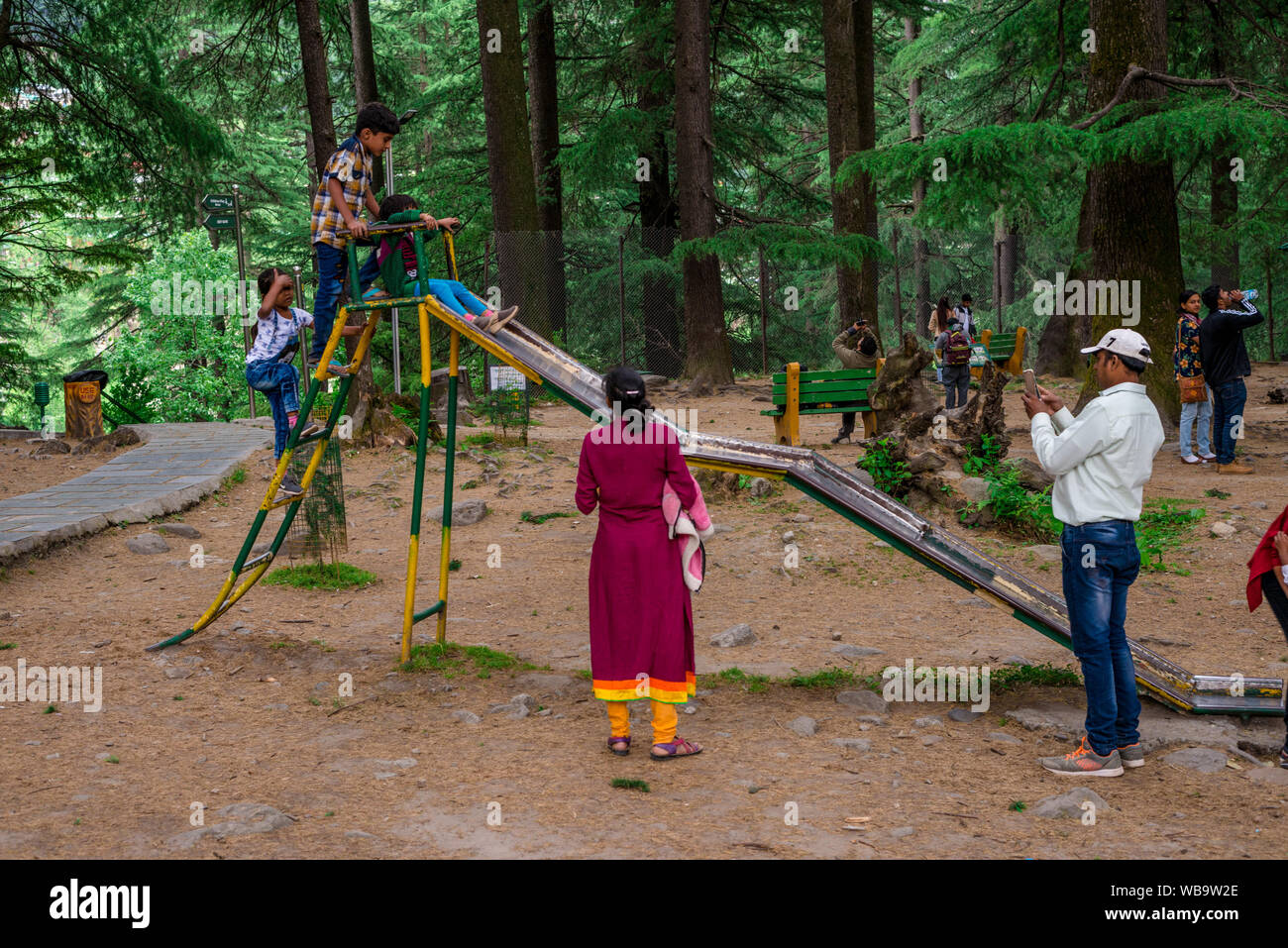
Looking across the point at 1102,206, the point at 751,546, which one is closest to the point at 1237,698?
the point at 751,546

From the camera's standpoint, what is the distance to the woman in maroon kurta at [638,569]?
16.2 ft

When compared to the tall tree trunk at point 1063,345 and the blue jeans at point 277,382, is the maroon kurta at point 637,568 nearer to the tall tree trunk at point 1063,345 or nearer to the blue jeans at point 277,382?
the blue jeans at point 277,382

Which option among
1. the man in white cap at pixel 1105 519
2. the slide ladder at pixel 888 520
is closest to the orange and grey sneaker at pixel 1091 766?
the man in white cap at pixel 1105 519

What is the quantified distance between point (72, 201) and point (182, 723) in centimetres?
1392

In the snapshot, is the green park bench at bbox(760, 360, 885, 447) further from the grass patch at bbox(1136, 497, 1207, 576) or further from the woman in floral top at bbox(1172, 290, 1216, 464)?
the grass patch at bbox(1136, 497, 1207, 576)

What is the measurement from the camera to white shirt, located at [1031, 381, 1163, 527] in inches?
178

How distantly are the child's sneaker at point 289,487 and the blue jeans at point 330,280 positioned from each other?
86 cm

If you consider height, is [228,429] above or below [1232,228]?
below

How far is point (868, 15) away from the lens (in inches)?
735

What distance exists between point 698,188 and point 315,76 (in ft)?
21.7

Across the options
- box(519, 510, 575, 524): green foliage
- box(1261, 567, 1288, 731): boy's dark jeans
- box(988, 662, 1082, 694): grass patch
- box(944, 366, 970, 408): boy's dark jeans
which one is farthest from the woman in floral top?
box(1261, 567, 1288, 731): boy's dark jeans

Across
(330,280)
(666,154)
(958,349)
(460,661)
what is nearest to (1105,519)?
(460,661)

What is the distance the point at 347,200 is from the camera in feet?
20.2

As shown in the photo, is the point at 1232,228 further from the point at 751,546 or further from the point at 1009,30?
the point at 751,546
